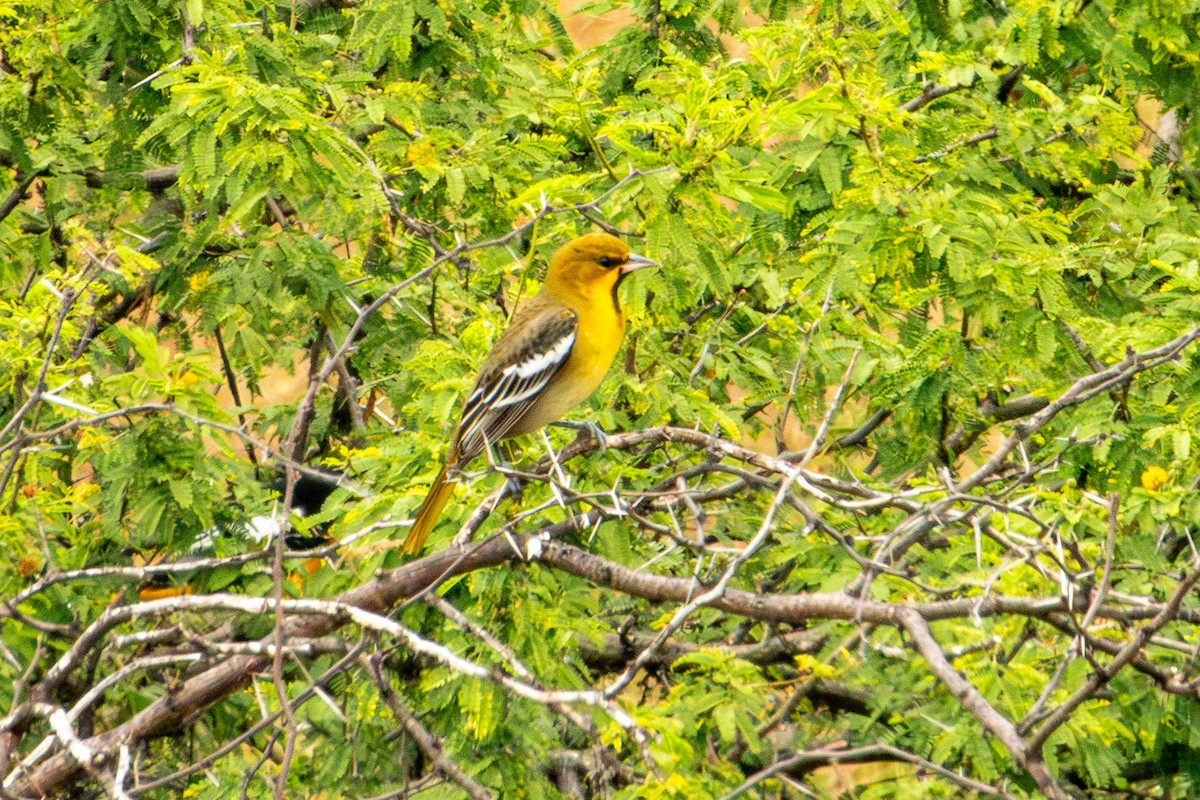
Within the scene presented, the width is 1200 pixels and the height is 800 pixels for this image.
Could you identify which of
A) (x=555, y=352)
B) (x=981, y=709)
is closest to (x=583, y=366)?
(x=555, y=352)

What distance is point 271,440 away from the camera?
22.3 feet

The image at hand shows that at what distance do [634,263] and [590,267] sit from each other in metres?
0.23

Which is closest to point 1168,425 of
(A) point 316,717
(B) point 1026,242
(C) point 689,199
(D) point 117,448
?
(B) point 1026,242

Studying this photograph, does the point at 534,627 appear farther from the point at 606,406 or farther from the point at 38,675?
the point at 38,675

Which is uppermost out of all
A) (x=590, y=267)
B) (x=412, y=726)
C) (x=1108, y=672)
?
(x=1108, y=672)

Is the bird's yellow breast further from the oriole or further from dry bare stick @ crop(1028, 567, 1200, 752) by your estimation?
dry bare stick @ crop(1028, 567, 1200, 752)

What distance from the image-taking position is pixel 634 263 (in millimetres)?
4703

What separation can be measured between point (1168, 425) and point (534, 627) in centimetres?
191

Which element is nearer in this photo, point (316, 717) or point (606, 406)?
point (316, 717)

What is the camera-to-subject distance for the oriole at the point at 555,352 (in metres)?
4.55

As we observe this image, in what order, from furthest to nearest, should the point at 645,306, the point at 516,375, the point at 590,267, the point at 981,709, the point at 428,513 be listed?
the point at 645,306 → the point at 590,267 → the point at 516,375 → the point at 428,513 → the point at 981,709

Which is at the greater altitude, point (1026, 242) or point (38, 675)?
point (1026, 242)

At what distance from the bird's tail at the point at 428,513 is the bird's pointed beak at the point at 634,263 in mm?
906

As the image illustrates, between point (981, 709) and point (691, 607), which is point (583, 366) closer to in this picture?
point (691, 607)
